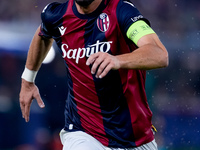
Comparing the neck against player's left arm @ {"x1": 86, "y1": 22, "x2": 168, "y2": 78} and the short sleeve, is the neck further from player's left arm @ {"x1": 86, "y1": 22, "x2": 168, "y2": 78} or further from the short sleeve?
player's left arm @ {"x1": 86, "y1": 22, "x2": 168, "y2": 78}

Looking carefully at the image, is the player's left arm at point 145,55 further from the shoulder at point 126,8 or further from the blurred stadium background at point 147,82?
the blurred stadium background at point 147,82

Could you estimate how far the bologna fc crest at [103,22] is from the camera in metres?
2.53

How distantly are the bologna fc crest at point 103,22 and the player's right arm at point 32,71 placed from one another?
0.68 meters

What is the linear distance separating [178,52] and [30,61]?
15.7 feet

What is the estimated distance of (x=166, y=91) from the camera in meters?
7.23

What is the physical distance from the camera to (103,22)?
2545 mm

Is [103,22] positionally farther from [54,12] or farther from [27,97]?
[27,97]

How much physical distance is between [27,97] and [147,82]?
4.22 metres

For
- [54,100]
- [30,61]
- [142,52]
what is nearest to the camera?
[142,52]

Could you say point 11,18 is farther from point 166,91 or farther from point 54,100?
point 166,91

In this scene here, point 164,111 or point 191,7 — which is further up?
point 191,7

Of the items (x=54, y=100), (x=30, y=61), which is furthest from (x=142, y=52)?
(x=54, y=100)

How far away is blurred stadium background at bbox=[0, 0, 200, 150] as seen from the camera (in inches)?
255

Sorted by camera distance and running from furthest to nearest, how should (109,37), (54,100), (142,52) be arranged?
1. (54,100)
2. (109,37)
3. (142,52)
